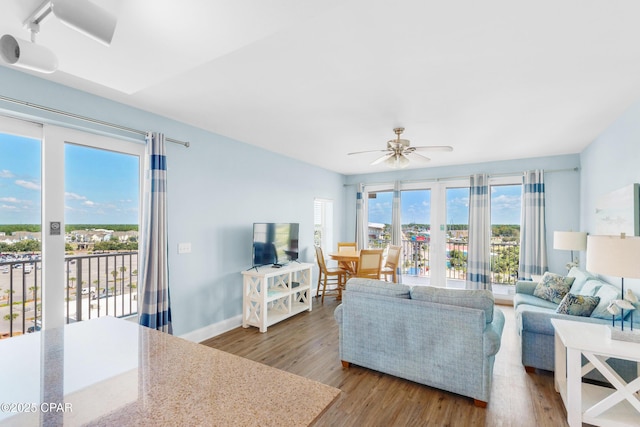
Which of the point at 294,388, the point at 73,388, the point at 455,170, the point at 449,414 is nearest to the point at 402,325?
the point at 449,414

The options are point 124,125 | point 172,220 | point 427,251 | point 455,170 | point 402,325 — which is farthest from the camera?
point 427,251

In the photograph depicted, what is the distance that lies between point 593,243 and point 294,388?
7.36ft

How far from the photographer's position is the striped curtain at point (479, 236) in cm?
517

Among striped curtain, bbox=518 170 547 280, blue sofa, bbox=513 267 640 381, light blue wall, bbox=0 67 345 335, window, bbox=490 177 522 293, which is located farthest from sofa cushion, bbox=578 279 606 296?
light blue wall, bbox=0 67 345 335

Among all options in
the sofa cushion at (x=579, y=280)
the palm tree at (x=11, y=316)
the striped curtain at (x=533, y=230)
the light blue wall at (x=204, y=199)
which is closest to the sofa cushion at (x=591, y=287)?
the sofa cushion at (x=579, y=280)

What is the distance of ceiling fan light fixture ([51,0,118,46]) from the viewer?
952mm

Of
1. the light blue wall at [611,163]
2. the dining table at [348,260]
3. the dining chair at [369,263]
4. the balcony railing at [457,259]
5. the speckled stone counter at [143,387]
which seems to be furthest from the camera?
the balcony railing at [457,259]

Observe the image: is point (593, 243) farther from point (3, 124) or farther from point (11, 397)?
point (3, 124)

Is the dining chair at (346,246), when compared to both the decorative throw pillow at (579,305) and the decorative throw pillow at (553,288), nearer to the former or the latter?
the decorative throw pillow at (553,288)

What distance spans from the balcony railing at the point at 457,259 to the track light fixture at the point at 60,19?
226 inches

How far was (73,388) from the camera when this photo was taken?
0.89 m

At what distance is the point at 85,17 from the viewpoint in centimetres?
100

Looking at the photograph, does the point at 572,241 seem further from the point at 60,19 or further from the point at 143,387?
the point at 60,19

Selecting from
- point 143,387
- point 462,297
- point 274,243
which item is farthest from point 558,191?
point 143,387
